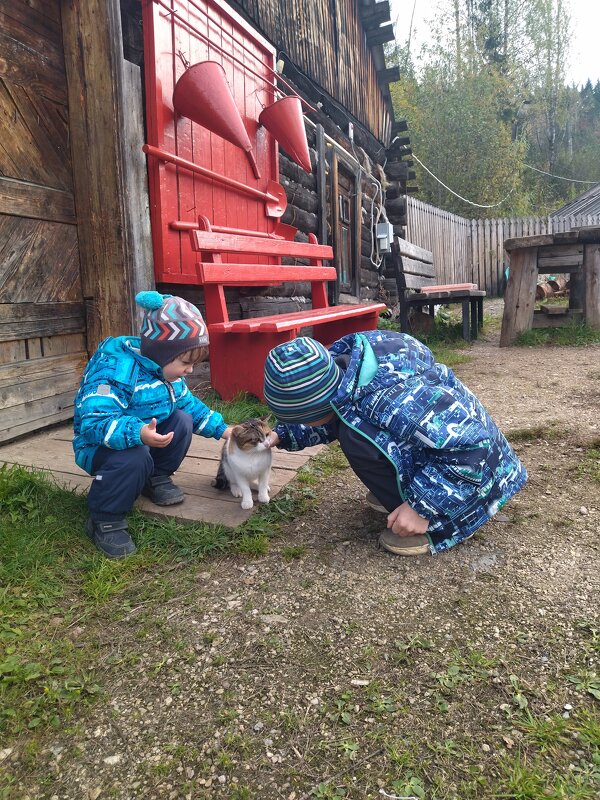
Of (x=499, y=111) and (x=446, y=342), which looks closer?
(x=446, y=342)

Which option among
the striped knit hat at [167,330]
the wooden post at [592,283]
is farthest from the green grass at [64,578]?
the wooden post at [592,283]

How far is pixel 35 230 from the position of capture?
321cm

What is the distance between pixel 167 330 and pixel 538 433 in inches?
90.0

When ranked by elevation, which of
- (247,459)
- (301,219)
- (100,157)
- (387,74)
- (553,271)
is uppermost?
(387,74)

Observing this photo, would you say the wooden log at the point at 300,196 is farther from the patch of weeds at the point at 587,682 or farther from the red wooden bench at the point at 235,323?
the patch of weeds at the point at 587,682

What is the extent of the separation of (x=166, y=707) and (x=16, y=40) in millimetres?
3260

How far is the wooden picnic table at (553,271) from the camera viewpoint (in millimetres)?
6176

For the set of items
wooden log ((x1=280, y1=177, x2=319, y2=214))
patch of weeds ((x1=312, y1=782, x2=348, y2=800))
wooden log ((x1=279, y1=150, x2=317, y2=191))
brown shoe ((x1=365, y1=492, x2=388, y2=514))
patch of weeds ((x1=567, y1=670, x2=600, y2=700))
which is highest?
wooden log ((x1=279, y1=150, x2=317, y2=191))

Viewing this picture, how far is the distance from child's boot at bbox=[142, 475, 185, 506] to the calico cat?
223 mm

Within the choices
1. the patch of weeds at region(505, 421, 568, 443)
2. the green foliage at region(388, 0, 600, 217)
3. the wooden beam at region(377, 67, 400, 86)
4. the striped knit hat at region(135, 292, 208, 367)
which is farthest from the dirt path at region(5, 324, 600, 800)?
the green foliage at region(388, 0, 600, 217)

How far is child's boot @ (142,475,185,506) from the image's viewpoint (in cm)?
241

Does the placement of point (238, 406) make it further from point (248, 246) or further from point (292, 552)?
point (292, 552)

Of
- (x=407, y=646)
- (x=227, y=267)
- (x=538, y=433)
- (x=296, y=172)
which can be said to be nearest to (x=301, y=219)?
(x=296, y=172)

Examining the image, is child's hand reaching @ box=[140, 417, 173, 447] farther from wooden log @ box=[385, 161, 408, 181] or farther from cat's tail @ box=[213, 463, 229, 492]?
wooden log @ box=[385, 161, 408, 181]
